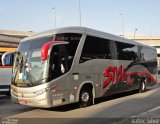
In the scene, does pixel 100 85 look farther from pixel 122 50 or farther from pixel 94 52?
pixel 122 50

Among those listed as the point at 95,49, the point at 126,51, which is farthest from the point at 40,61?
the point at 126,51

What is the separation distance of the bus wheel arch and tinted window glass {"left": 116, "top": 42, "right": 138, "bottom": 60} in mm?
3418

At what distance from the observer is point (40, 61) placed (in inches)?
462

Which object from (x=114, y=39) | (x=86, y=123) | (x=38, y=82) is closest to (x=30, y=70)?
(x=38, y=82)

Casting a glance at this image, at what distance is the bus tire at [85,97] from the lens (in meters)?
13.2

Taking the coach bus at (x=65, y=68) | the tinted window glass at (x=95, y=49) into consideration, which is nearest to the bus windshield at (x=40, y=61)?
the coach bus at (x=65, y=68)

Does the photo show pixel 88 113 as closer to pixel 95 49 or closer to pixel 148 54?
pixel 95 49

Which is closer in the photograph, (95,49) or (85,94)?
(85,94)

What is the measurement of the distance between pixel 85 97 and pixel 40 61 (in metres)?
2.70

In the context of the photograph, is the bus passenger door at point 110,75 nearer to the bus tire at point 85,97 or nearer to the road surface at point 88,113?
the bus tire at point 85,97

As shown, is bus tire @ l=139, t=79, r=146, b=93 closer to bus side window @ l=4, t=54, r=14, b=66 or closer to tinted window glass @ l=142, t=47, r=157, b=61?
tinted window glass @ l=142, t=47, r=157, b=61

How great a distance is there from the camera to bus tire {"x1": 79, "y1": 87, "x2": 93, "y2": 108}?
13.2 metres

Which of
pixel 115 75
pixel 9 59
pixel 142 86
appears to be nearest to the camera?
pixel 9 59

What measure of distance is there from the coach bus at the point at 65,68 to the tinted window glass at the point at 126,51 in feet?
1.77
